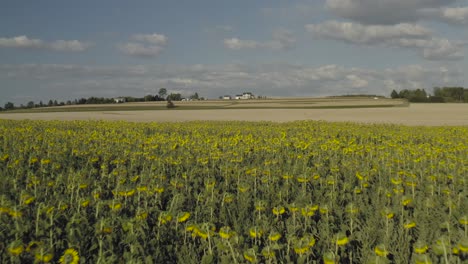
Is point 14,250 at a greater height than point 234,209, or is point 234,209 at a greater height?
point 14,250

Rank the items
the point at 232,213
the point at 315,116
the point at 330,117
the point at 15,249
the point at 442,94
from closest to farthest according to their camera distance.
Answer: the point at 15,249, the point at 232,213, the point at 330,117, the point at 315,116, the point at 442,94

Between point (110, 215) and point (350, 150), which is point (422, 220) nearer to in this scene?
point (110, 215)

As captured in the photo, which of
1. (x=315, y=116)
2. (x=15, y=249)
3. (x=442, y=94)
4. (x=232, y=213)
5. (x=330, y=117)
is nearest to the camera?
(x=15, y=249)

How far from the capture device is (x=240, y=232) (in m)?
4.77

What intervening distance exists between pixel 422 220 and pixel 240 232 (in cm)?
245

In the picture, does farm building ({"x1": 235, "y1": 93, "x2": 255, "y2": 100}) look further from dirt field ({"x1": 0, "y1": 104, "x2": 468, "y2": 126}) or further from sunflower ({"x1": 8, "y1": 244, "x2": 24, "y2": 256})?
sunflower ({"x1": 8, "y1": 244, "x2": 24, "y2": 256})

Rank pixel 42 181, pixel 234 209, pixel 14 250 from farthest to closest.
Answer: pixel 42 181, pixel 234 209, pixel 14 250

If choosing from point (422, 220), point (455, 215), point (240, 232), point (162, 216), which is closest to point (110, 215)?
point (162, 216)

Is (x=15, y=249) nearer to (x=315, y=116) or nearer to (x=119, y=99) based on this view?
(x=315, y=116)

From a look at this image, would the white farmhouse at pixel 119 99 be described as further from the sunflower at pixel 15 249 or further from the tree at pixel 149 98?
the sunflower at pixel 15 249

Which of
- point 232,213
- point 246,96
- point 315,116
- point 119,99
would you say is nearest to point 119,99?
point 119,99

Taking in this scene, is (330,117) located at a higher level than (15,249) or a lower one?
lower

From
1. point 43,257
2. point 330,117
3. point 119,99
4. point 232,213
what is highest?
point 119,99

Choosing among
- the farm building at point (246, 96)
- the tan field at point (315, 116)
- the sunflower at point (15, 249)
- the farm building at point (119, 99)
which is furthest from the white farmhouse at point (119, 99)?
the sunflower at point (15, 249)
